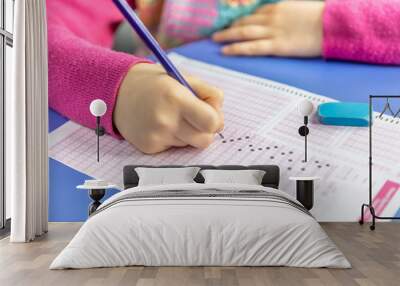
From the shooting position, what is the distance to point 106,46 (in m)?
6.18

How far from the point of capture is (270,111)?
6172 millimetres

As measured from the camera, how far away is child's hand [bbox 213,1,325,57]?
608 centimetres

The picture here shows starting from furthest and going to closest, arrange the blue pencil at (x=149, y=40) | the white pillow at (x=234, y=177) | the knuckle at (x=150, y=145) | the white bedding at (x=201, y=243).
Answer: the knuckle at (x=150, y=145) < the white pillow at (x=234, y=177) < the blue pencil at (x=149, y=40) < the white bedding at (x=201, y=243)

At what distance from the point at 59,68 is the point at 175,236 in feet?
9.54

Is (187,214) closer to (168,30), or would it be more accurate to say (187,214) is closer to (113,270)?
(113,270)

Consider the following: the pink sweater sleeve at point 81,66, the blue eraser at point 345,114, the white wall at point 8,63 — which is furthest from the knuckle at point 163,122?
the blue eraser at point 345,114

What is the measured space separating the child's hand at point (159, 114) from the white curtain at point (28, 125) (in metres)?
0.81

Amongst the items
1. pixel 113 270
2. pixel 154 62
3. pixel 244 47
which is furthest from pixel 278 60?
pixel 113 270

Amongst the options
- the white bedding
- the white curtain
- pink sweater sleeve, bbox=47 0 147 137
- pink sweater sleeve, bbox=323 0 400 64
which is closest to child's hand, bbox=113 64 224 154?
pink sweater sleeve, bbox=47 0 147 137

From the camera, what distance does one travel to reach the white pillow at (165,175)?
580 cm

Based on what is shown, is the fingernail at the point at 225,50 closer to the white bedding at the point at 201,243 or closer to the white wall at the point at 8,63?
the white wall at the point at 8,63

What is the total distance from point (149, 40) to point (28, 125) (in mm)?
1388

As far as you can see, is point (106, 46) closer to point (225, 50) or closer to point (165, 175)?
point (225, 50)

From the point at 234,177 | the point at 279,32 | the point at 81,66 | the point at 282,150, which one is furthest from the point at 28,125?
the point at 279,32
